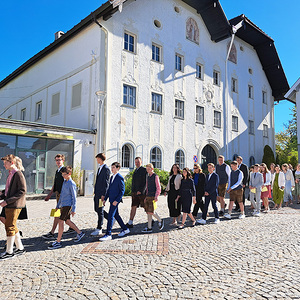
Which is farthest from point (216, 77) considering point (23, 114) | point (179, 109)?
point (23, 114)

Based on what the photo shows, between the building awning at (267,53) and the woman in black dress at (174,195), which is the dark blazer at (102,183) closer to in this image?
the woman in black dress at (174,195)

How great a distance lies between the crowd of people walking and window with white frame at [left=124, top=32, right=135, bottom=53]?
11.0 meters

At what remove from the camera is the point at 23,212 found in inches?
212

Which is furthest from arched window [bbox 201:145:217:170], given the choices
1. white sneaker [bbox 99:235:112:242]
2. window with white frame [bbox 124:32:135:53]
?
white sneaker [bbox 99:235:112:242]

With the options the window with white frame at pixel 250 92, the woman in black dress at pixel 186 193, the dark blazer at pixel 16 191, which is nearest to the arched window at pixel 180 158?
the window with white frame at pixel 250 92

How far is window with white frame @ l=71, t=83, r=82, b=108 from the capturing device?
721 inches

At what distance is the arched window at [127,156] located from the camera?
57.3ft

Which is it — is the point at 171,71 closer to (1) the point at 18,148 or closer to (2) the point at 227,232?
(1) the point at 18,148

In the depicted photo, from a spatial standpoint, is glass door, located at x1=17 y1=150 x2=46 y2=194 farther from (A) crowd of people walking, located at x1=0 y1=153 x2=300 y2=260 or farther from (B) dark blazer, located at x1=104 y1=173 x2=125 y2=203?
(B) dark blazer, located at x1=104 y1=173 x2=125 y2=203

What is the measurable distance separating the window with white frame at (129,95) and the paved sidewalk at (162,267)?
11653 millimetres

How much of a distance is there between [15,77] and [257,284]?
2743 centimetres

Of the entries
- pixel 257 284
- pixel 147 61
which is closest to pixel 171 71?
pixel 147 61

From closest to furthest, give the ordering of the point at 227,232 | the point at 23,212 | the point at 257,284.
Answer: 1. the point at 257,284
2. the point at 23,212
3. the point at 227,232

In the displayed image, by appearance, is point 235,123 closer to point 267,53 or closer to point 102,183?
point 267,53
